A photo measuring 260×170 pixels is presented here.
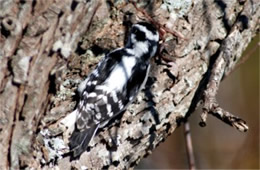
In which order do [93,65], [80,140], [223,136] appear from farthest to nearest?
[223,136]
[93,65]
[80,140]

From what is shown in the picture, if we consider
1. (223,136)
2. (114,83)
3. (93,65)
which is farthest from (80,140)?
(223,136)

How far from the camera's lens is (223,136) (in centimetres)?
571

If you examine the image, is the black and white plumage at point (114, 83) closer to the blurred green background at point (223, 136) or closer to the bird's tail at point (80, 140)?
the bird's tail at point (80, 140)

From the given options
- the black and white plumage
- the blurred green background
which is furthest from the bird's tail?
the blurred green background

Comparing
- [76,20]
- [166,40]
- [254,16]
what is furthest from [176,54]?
[76,20]

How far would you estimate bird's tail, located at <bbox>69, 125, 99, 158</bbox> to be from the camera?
2657mm

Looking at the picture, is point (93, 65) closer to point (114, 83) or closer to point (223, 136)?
point (114, 83)

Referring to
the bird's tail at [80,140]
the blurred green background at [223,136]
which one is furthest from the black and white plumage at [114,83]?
the blurred green background at [223,136]

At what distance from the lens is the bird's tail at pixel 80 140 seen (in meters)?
2.66

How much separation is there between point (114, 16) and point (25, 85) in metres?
0.83

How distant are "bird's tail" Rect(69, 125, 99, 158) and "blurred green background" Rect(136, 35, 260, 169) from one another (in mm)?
2560

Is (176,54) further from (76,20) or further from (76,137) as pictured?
(76,20)

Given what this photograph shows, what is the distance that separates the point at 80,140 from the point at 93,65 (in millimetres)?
449

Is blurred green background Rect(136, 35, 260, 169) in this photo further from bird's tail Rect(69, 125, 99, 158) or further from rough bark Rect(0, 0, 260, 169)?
bird's tail Rect(69, 125, 99, 158)
